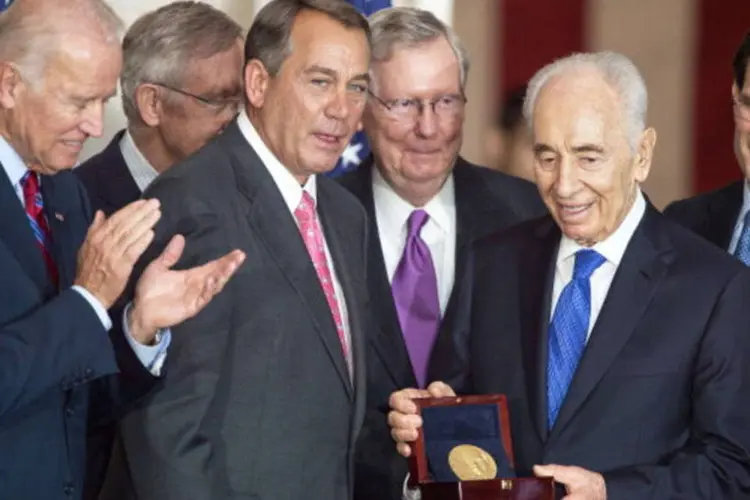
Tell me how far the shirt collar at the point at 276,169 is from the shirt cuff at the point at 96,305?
1.56ft

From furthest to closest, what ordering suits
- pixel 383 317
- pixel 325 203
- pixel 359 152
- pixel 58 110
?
pixel 359 152 < pixel 383 317 < pixel 325 203 < pixel 58 110

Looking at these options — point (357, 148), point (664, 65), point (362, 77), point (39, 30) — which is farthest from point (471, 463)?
point (664, 65)

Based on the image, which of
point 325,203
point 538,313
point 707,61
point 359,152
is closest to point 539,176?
Result: point 538,313

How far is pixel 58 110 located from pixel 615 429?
105 centimetres

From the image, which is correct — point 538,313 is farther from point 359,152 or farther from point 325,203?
point 359,152

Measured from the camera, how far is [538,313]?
295cm

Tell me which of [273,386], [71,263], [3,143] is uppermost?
[3,143]

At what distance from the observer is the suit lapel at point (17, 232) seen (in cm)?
269

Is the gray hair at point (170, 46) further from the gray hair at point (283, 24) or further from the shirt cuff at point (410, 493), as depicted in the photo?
the shirt cuff at point (410, 493)

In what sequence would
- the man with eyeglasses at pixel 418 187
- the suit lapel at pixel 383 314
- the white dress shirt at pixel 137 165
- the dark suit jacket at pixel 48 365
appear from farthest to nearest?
the white dress shirt at pixel 137 165 < the man with eyeglasses at pixel 418 187 < the suit lapel at pixel 383 314 < the dark suit jacket at pixel 48 365

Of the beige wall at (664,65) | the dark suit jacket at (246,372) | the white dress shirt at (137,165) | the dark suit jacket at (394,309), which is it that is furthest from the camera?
the beige wall at (664,65)

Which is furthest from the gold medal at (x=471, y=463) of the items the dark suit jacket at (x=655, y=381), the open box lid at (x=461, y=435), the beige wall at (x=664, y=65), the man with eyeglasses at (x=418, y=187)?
the beige wall at (x=664, y=65)

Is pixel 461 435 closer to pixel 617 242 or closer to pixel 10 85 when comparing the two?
pixel 617 242

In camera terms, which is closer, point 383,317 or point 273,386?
point 273,386
